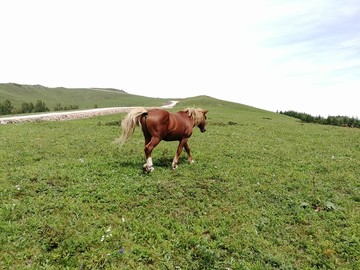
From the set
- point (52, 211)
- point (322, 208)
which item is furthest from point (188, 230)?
point (322, 208)

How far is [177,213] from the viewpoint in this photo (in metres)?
8.87

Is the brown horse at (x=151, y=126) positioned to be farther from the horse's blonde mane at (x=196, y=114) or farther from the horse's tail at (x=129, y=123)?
the horse's blonde mane at (x=196, y=114)

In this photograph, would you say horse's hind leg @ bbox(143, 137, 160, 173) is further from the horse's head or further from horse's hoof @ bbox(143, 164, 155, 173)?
the horse's head

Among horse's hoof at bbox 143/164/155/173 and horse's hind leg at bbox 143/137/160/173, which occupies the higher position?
horse's hind leg at bbox 143/137/160/173

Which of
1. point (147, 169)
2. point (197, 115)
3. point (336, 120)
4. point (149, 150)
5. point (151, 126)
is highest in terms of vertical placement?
point (336, 120)

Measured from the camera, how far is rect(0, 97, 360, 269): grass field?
6.88 meters

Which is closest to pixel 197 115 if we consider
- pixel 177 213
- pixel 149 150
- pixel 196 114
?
pixel 196 114

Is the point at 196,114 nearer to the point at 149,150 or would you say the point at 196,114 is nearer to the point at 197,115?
the point at 197,115

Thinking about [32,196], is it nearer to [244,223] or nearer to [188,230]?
[188,230]

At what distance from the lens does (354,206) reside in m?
9.67

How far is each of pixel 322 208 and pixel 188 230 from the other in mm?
4967

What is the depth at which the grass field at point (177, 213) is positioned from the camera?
688 centimetres

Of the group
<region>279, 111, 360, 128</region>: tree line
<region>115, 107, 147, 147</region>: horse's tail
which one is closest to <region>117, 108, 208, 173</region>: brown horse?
<region>115, 107, 147, 147</region>: horse's tail

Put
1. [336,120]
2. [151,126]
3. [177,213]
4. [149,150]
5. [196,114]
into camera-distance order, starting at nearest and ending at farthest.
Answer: [177,213] → [149,150] → [151,126] → [196,114] → [336,120]
